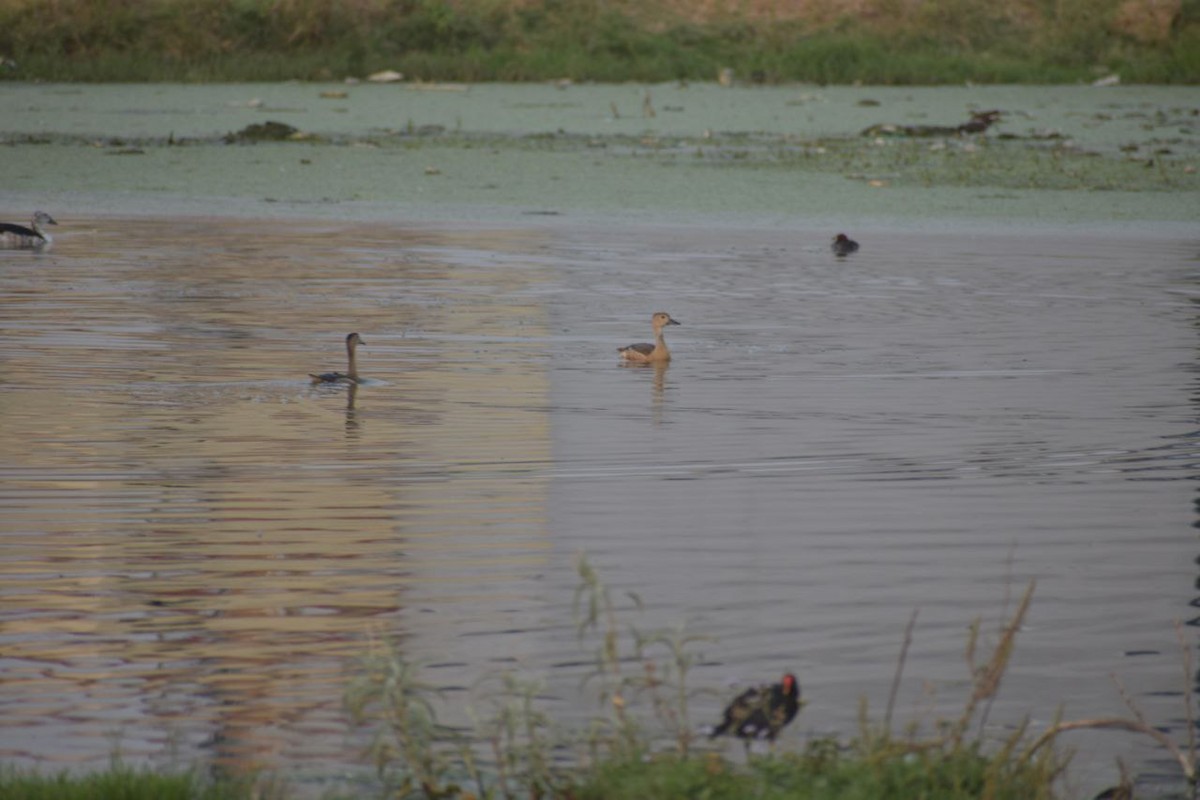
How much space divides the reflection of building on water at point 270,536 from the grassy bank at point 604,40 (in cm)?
2963

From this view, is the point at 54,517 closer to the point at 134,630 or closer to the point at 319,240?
the point at 134,630

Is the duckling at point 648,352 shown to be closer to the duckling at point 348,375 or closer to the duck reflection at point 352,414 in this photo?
the duckling at point 348,375

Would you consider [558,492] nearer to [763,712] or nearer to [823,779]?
[763,712]

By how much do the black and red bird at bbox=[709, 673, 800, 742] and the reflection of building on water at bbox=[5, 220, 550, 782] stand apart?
1033 millimetres

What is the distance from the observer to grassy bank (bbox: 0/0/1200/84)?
145 feet

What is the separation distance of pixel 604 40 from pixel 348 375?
33.7 m

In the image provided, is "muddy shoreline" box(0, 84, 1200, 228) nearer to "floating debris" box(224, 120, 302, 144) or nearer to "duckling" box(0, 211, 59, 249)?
"floating debris" box(224, 120, 302, 144)

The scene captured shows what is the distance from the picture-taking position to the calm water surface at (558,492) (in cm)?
673

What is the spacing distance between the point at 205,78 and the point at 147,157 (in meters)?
13.9

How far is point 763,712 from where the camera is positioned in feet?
19.1

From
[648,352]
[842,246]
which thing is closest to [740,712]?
[648,352]

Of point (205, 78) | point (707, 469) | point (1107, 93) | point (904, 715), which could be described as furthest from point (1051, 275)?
point (205, 78)

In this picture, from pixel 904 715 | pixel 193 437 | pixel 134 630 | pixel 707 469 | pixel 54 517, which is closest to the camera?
pixel 904 715

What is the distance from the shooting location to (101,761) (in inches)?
229
